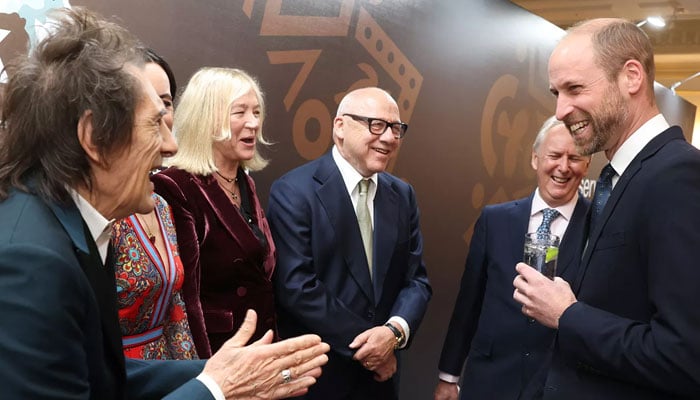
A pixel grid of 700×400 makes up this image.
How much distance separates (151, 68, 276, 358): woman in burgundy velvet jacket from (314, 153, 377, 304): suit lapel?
0.93 ft

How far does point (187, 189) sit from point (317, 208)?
1.92 ft

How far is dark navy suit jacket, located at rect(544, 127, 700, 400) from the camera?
5.18ft

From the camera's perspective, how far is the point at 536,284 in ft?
6.19

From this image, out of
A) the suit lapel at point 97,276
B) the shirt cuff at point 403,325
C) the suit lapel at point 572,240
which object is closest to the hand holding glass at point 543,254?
the suit lapel at point 572,240

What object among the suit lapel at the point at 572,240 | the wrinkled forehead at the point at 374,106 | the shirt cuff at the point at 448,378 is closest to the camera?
the suit lapel at the point at 572,240

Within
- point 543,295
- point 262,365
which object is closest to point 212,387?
point 262,365

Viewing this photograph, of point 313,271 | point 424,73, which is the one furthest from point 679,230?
point 424,73

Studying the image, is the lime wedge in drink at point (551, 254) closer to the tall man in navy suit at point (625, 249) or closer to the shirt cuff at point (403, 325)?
the tall man in navy suit at point (625, 249)

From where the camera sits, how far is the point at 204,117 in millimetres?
2480

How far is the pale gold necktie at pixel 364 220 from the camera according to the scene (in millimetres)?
2838

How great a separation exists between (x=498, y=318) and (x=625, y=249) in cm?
129

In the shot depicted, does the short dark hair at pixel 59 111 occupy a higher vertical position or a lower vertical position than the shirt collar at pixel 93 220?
higher

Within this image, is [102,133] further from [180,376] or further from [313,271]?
[313,271]

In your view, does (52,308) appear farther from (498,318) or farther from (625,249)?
(498,318)
